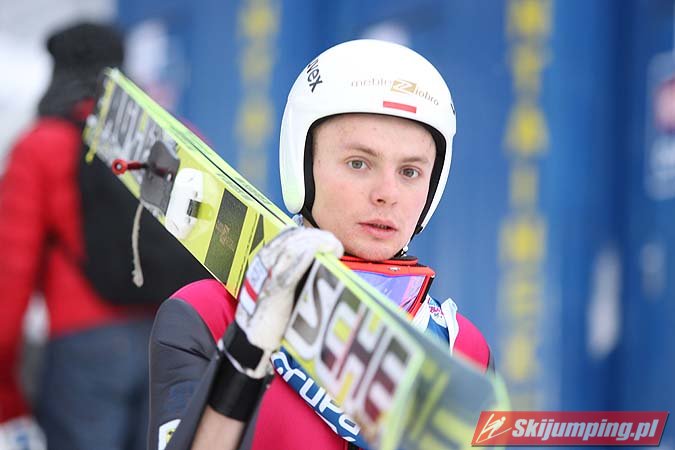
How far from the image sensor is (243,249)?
2002 millimetres

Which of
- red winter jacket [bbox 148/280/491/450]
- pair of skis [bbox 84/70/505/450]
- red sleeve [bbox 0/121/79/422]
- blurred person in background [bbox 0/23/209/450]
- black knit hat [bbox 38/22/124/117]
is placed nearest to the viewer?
pair of skis [bbox 84/70/505/450]

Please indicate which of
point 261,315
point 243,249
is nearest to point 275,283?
point 261,315

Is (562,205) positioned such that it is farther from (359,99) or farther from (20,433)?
(359,99)

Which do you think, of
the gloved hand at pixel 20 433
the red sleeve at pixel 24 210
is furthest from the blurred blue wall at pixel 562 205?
the red sleeve at pixel 24 210

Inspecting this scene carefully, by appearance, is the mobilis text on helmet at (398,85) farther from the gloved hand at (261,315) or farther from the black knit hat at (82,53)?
the black knit hat at (82,53)

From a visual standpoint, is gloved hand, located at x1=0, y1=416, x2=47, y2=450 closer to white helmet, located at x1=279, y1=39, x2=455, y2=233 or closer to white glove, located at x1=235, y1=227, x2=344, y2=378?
white helmet, located at x1=279, y1=39, x2=455, y2=233

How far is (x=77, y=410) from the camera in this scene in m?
3.67

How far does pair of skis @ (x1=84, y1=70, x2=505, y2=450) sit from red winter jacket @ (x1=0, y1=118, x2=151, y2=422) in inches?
58.6

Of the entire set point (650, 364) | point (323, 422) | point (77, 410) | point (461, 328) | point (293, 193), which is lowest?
point (77, 410)

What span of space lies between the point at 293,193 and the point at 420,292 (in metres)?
0.30

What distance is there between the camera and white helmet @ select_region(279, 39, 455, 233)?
6.91 ft

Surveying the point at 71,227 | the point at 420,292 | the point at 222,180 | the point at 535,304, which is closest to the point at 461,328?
the point at 420,292

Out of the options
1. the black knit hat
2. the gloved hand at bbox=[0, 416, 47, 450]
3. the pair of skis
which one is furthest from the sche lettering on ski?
the gloved hand at bbox=[0, 416, 47, 450]

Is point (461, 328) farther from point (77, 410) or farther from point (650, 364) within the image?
point (650, 364)
